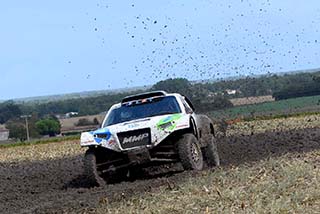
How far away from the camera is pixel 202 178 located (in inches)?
Answer: 487

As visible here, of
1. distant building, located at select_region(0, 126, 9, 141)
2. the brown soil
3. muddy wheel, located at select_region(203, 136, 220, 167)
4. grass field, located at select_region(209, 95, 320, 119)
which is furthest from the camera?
distant building, located at select_region(0, 126, 9, 141)

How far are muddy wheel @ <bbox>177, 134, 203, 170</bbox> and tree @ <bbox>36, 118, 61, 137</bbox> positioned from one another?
49948 millimetres

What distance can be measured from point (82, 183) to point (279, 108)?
36.8 meters

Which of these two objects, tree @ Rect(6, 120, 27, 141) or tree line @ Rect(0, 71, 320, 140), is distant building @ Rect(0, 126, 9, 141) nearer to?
tree @ Rect(6, 120, 27, 141)

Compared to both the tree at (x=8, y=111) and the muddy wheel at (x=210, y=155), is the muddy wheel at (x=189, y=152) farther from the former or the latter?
the tree at (x=8, y=111)

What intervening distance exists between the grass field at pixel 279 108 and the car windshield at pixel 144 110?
27887 millimetres

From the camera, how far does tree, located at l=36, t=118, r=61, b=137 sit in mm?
64375

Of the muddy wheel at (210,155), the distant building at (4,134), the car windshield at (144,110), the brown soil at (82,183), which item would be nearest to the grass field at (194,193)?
the brown soil at (82,183)

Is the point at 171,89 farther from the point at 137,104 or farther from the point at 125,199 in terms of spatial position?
the point at 125,199

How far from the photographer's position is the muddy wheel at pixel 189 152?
14602 mm

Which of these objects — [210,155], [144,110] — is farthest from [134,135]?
[210,155]

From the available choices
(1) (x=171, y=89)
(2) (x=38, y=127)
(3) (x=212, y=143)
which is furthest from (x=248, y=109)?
(3) (x=212, y=143)

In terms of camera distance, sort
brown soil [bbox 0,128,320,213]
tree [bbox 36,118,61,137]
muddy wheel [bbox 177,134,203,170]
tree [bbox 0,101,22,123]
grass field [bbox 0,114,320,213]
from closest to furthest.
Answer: grass field [bbox 0,114,320,213] < brown soil [bbox 0,128,320,213] < muddy wheel [bbox 177,134,203,170] < tree [bbox 36,118,61,137] < tree [bbox 0,101,22,123]

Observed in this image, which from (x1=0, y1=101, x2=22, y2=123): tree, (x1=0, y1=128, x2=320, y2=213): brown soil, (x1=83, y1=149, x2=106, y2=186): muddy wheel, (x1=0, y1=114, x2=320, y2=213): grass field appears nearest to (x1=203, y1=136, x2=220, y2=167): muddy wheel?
(x1=0, y1=128, x2=320, y2=213): brown soil
